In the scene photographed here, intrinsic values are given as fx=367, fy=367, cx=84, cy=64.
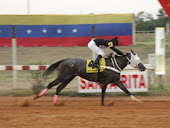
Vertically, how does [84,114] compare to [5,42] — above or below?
below

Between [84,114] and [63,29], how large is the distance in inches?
194

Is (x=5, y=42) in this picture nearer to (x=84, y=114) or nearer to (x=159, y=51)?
(x=84, y=114)

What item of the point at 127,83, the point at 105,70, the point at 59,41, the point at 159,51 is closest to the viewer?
the point at 105,70

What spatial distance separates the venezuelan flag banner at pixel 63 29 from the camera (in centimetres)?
1333

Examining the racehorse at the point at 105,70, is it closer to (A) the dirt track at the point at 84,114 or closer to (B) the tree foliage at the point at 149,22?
(A) the dirt track at the point at 84,114

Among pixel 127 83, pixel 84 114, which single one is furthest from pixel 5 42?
pixel 84 114

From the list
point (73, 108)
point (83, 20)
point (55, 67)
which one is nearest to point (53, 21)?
point (83, 20)

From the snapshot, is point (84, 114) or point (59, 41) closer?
point (84, 114)

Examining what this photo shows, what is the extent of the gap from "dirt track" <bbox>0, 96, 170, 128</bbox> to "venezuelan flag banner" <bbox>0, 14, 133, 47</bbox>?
7.56ft

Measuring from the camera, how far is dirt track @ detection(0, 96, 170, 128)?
8.13m

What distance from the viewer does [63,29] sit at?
44.1 ft

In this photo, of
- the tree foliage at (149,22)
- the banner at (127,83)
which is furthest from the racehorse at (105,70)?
the tree foliage at (149,22)

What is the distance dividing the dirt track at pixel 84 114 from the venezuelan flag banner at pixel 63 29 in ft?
7.56

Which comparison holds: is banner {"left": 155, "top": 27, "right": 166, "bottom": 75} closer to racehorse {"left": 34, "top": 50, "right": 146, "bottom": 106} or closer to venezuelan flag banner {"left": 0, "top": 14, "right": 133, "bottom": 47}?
venezuelan flag banner {"left": 0, "top": 14, "right": 133, "bottom": 47}
